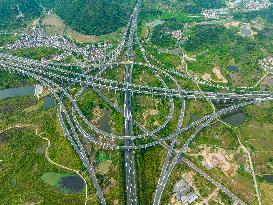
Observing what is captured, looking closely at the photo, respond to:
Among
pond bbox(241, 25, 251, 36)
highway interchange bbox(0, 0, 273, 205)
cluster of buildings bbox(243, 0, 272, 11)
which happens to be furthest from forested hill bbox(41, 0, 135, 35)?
cluster of buildings bbox(243, 0, 272, 11)

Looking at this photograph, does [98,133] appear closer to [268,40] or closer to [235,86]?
[235,86]

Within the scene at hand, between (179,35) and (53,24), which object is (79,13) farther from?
(179,35)

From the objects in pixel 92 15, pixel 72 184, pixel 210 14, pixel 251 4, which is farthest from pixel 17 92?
pixel 251 4

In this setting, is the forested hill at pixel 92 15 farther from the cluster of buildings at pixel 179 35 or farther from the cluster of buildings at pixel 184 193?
the cluster of buildings at pixel 184 193

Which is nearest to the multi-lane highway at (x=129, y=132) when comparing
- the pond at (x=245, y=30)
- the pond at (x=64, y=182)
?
the pond at (x=64, y=182)

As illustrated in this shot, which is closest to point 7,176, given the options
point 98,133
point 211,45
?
point 98,133

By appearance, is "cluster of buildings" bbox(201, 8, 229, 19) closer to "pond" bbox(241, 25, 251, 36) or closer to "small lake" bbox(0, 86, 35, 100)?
"pond" bbox(241, 25, 251, 36)
